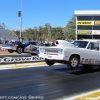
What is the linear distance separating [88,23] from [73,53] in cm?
5584

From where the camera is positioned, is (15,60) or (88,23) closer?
(15,60)

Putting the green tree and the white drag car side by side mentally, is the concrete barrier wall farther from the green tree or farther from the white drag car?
the green tree

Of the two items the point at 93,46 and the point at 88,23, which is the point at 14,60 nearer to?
the point at 93,46

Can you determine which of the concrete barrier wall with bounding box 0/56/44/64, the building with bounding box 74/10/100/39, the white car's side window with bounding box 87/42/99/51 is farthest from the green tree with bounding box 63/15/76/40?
the white car's side window with bounding box 87/42/99/51

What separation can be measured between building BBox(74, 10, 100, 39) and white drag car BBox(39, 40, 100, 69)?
53.4 meters

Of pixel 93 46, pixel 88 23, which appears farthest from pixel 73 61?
pixel 88 23

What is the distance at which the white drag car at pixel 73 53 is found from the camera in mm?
11719

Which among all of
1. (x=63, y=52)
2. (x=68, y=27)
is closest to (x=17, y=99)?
(x=63, y=52)

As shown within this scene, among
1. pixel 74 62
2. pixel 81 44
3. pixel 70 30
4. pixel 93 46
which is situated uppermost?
pixel 70 30

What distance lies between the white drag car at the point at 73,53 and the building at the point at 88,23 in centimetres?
5336

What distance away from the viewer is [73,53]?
1191 cm

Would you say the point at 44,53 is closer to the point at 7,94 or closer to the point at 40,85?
the point at 40,85

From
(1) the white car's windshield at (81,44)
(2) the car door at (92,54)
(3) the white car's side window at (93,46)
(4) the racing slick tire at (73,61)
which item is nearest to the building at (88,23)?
(3) the white car's side window at (93,46)

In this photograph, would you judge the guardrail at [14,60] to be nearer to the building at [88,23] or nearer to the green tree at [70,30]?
the building at [88,23]
